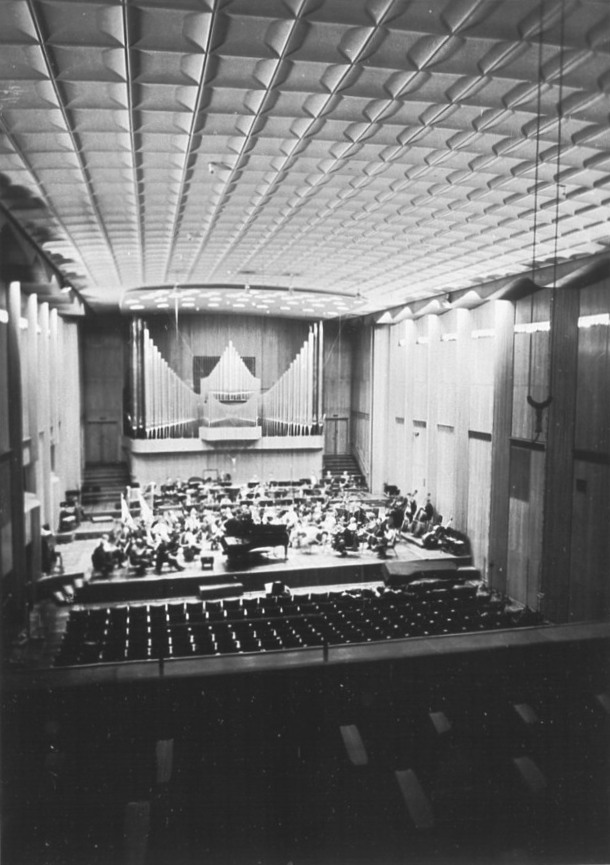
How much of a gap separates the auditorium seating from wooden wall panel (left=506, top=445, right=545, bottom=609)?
12.1ft

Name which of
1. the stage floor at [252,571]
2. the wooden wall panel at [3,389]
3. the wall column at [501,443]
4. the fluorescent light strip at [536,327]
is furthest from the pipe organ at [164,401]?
the fluorescent light strip at [536,327]

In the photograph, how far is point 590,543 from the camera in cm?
1284

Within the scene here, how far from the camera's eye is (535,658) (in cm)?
655

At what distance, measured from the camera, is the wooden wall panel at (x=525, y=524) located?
14.5 m

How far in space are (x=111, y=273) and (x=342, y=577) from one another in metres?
9.91

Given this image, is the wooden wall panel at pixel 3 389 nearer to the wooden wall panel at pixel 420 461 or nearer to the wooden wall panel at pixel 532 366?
the wooden wall panel at pixel 532 366

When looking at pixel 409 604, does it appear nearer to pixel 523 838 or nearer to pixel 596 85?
pixel 523 838

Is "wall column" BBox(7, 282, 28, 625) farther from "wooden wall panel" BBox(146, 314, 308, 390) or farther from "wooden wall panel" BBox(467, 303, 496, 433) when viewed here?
"wooden wall panel" BBox(146, 314, 308, 390)

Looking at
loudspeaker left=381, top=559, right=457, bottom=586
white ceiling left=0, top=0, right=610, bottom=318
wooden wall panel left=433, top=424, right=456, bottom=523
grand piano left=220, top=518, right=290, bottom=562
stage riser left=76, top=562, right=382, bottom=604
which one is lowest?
stage riser left=76, top=562, right=382, bottom=604

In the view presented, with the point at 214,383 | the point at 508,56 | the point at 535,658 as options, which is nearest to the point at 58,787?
the point at 535,658

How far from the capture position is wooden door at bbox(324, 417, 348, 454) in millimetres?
28562

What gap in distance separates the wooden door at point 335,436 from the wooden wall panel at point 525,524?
529 inches

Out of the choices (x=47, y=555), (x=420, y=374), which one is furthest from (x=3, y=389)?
(x=420, y=374)

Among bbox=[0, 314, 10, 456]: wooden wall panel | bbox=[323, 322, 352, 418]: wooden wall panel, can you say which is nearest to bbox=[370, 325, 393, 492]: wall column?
bbox=[323, 322, 352, 418]: wooden wall panel
